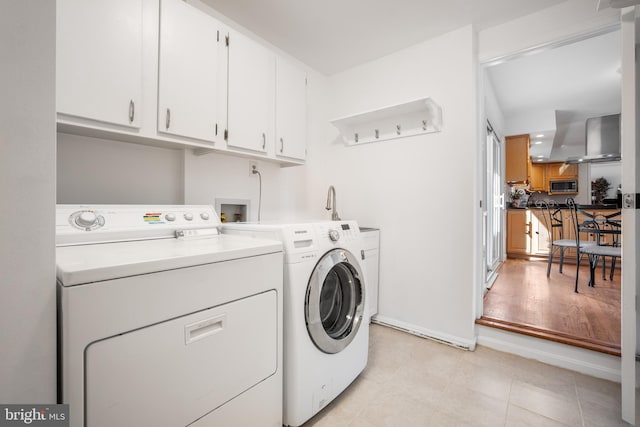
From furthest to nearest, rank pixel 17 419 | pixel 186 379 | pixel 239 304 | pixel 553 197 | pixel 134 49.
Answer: pixel 553 197 → pixel 134 49 → pixel 239 304 → pixel 186 379 → pixel 17 419

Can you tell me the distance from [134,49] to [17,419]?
4.82 feet

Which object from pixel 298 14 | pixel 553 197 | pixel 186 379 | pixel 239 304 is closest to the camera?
pixel 186 379

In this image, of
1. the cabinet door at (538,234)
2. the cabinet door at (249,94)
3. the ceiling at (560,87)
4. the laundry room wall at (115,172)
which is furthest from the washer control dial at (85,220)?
the cabinet door at (538,234)

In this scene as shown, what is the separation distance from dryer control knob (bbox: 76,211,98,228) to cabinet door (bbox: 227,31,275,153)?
0.82m

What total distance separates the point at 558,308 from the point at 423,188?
1658mm

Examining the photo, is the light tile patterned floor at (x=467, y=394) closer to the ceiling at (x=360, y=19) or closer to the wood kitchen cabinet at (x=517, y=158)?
the ceiling at (x=360, y=19)

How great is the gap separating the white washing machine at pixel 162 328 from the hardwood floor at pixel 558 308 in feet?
6.05

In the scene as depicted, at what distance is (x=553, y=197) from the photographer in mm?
7039

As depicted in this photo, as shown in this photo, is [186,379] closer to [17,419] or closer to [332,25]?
[17,419]

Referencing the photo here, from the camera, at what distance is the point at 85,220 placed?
48.4 inches

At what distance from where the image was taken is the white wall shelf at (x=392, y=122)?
227cm

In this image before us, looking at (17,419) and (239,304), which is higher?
(239,304)

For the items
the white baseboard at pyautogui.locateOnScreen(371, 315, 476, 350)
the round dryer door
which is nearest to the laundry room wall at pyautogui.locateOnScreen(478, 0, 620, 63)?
the round dryer door

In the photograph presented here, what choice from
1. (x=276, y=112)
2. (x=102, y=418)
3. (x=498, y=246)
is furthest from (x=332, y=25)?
(x=498, y=246)
